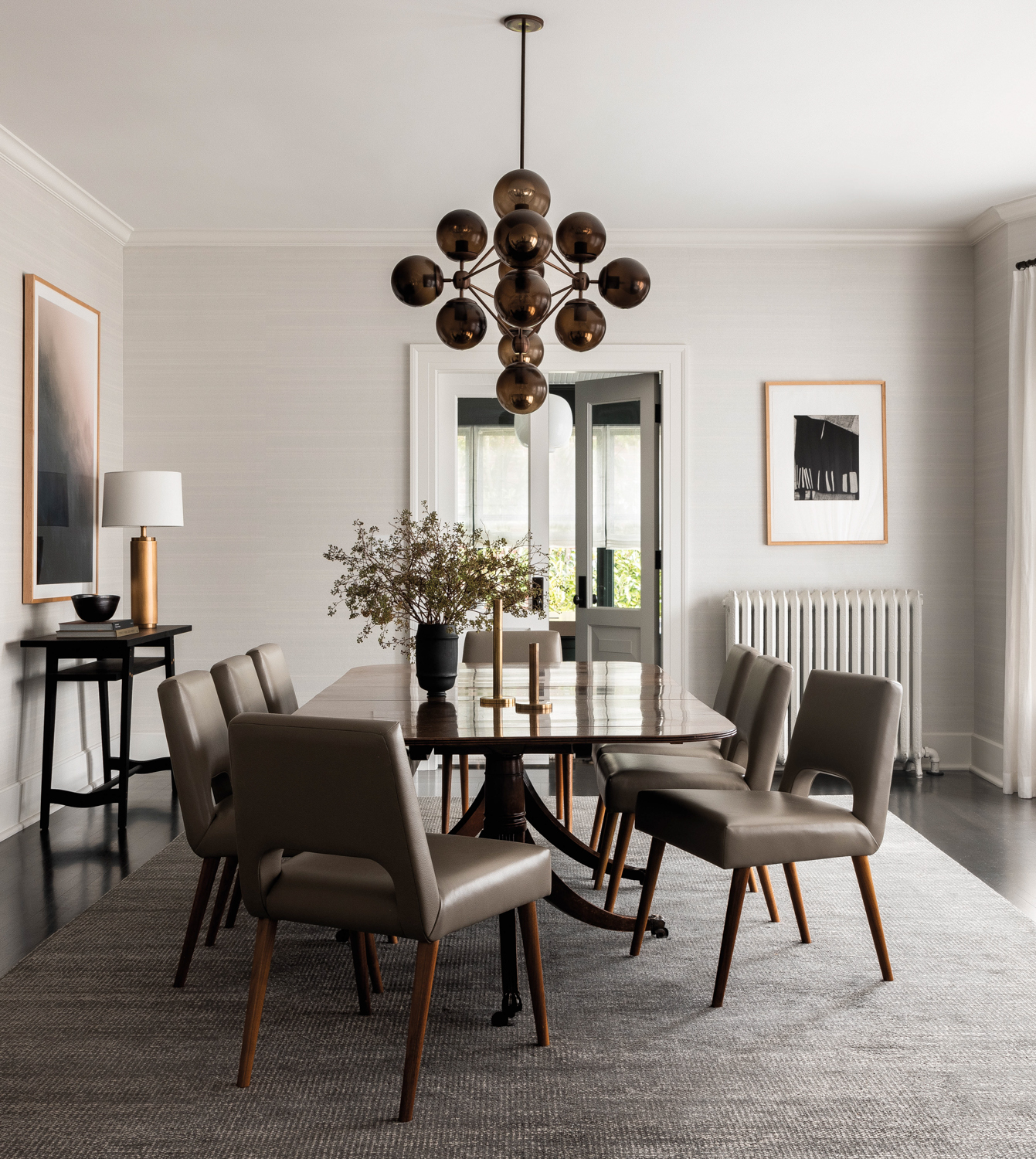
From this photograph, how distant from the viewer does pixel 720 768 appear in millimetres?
3264

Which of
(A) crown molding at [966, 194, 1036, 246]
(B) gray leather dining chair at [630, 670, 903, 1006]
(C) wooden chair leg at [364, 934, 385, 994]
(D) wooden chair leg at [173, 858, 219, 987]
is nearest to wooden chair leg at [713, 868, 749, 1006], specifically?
(B) gray leather dining chair at [630, 670, 903, 1006]

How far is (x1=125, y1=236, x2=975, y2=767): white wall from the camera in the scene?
17.7 feet

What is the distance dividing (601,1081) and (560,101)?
3.35m

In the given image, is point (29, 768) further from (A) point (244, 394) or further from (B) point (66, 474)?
(A) point (244, 394)

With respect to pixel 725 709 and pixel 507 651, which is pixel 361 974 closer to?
pixel 725 709

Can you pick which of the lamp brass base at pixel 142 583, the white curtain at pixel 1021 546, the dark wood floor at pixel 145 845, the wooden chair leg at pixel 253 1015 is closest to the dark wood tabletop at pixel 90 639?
the lamp brass base at pixel 142 583

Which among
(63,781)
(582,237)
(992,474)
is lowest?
(63,781)

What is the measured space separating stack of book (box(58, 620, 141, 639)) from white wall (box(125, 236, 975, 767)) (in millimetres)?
862

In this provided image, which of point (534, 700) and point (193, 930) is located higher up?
point (534, 700)

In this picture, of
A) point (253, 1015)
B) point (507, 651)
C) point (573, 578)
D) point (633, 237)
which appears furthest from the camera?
point (573, 578)

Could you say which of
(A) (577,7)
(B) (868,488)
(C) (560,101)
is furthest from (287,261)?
(B) (868,488)

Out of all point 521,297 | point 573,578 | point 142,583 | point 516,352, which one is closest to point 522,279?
point 521,297

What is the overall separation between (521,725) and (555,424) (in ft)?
10.9

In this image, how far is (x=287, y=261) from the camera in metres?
5.38
